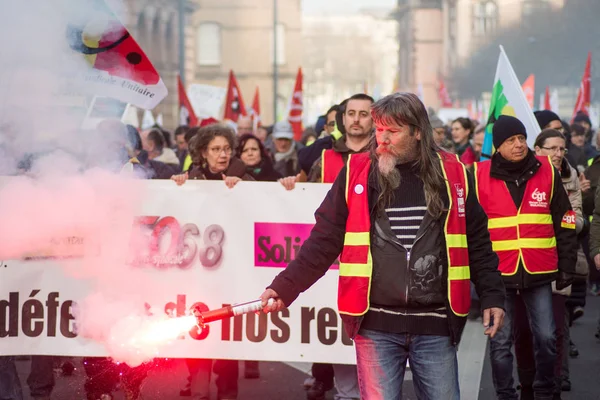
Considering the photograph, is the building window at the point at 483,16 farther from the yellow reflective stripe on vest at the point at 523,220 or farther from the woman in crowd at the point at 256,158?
the yellow reflective stripe on vest at the point at 523,220

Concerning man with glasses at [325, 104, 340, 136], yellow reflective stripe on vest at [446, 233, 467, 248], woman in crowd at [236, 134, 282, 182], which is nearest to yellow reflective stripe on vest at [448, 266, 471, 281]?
yellow reflective stripe on vest at [446, 233, 467, 248]

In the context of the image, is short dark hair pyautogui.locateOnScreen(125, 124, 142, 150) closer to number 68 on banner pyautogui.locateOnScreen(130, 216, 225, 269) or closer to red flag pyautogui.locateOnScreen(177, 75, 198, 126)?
number 68 on banner pyautogui.locateOnScreen(130, 216, 225, 269)

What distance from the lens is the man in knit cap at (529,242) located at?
22.8 feet

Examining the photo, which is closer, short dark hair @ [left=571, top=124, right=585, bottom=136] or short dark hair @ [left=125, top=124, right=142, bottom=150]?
short dark hair @ [left=125, top=124, right=142, bottom=150]

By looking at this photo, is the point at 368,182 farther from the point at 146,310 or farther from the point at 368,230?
the point at 146,310

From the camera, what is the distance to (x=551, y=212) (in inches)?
278

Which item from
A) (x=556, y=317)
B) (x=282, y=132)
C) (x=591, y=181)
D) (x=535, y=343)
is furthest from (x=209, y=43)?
(x=535, y=343)

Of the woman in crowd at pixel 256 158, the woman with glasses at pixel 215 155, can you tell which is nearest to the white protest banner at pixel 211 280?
the woman with glasses at pixel 215 155

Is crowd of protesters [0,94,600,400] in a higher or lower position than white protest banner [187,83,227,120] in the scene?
lower

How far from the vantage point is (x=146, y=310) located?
7.44 m

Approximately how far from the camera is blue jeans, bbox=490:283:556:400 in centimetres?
697

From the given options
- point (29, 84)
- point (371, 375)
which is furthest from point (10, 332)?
point (371, 375)

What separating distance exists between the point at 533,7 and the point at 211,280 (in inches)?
2156

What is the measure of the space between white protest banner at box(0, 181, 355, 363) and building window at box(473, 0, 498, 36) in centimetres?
7008
